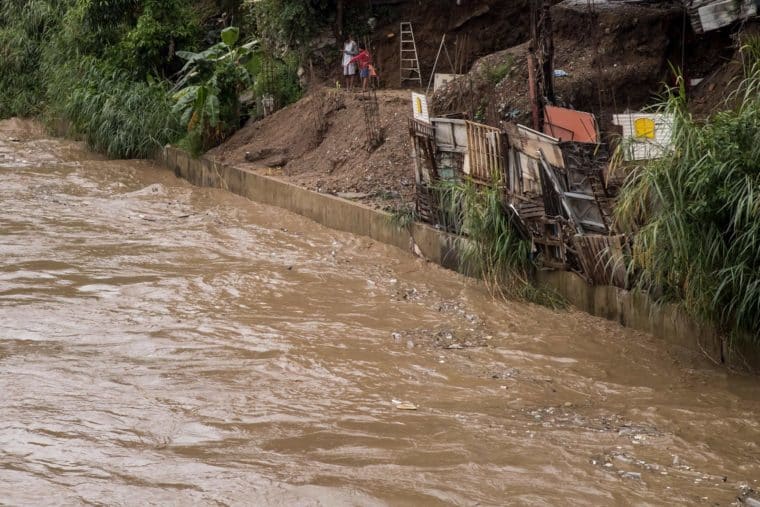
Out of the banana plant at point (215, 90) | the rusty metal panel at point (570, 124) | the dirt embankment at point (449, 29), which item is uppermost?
the dirt embankment at point (449, 29)

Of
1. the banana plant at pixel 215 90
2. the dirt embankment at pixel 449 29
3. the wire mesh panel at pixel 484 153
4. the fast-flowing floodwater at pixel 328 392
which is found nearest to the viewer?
the fast-flowing floodwater at pixel 328 392

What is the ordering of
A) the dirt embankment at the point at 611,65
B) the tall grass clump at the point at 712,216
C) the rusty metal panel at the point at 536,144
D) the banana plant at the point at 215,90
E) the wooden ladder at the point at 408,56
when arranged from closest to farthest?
1. the tall grass clump at the point at 712,216
2. the rusty metal panel at the point at 536,144
3. the dirt embankment at the point at 611,65
4. the banana plant at the point at 215,90
5. the wooden ladder at the point at 408,56

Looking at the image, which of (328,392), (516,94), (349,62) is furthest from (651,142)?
(349,62)

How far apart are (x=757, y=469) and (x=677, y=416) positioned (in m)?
0.88

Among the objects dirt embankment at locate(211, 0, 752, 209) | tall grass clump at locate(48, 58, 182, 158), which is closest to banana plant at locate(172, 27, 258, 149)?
tall grass clump at locate(48, 58, 182, 158)

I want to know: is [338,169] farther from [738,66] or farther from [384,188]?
[738,66]

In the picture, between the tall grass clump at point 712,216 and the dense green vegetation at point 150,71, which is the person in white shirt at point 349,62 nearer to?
the dense green vegetation at point 150,71

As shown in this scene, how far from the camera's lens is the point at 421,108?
10.6 metres

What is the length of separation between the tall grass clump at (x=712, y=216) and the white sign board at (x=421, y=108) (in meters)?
3.64

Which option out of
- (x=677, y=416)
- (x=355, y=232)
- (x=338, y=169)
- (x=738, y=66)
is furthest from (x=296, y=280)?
(x=738, y=66)

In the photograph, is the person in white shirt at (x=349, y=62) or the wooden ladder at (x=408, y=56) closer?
the person in white shirt at (x=349, y=62)

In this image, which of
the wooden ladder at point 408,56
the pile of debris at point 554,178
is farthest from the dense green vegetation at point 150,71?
the pile of debris at point 554,178

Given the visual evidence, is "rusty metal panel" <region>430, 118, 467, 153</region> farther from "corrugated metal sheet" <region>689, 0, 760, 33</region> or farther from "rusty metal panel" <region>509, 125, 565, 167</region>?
"corrugated metal sheet" <region>689, 0, 760, 33</region>

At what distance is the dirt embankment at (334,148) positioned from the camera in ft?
41.7
